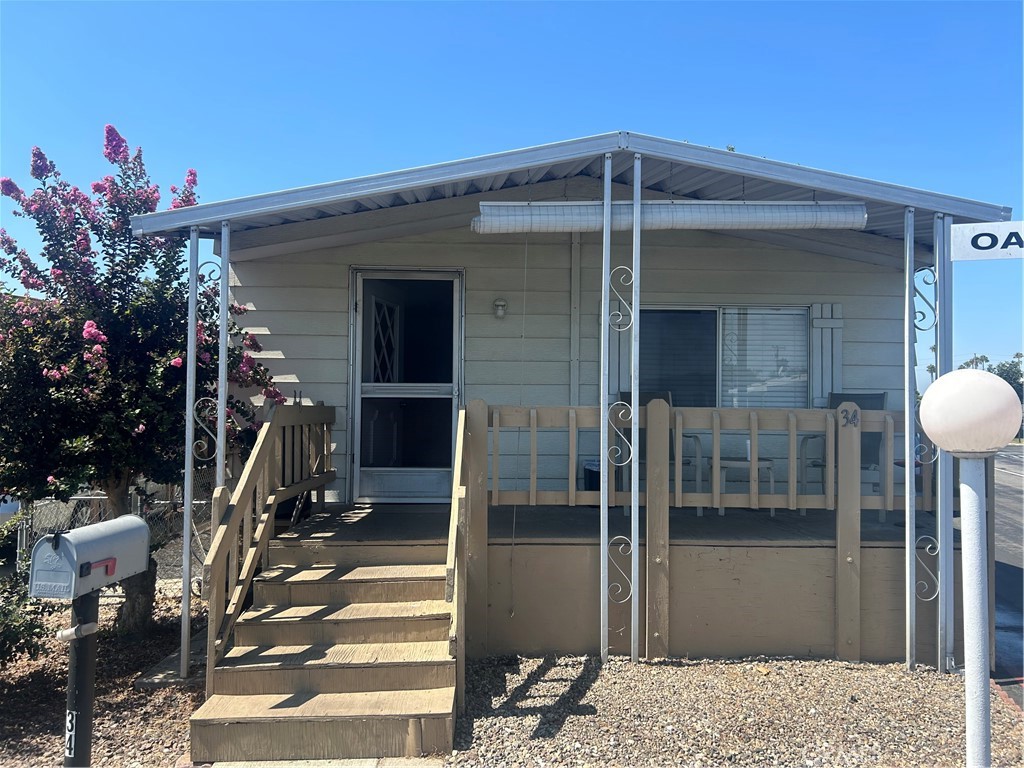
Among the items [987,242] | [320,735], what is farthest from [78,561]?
[987,242]

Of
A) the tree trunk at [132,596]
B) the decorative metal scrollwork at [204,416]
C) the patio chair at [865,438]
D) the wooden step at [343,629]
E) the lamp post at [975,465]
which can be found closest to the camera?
the lamp post at [975,465]

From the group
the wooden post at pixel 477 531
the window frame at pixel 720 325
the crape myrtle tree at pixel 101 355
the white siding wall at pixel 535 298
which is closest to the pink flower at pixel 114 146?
the crape myrtle tree at pixel 101 355

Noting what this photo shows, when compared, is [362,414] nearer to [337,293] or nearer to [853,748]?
[337,293]

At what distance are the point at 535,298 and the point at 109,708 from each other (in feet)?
13.5

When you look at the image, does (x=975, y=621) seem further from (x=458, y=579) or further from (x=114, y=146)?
(x=114, y=146)

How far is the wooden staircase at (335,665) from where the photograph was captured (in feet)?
10.4

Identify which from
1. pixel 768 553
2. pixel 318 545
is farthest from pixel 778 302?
pixel 318 545

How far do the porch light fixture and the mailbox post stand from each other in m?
2.78

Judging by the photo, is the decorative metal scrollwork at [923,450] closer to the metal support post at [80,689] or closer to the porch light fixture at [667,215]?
the porch light fixture at [667,215]

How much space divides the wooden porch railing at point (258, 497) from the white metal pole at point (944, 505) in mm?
4095

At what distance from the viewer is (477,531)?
424cm

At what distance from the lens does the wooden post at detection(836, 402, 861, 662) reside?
168 inches

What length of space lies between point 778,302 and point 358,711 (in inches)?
186

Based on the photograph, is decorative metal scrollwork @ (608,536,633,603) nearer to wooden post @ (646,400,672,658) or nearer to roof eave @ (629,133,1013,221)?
wooden post @ (646,400,672,658)
